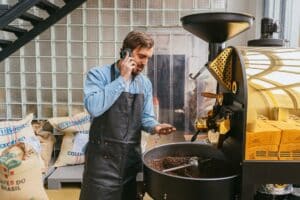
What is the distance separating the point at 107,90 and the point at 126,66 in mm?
145

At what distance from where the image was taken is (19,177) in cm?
200

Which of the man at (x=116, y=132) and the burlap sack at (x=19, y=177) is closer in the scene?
the man at (x=116, y=132)

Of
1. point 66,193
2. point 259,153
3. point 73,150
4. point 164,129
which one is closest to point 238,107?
Answer: point 259,153

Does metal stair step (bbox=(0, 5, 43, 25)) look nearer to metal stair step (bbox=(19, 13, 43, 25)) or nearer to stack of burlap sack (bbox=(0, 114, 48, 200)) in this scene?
metal stair step (bbox=(19, 13, 43, 25))

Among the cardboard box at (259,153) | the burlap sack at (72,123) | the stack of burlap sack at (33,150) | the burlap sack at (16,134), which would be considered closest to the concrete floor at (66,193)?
the stack of burlap sack at (33,150)

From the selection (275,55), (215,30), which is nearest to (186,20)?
(215,30)

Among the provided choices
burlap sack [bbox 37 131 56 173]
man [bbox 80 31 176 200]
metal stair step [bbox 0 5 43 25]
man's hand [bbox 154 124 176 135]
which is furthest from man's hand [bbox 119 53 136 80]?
burlap sack [bbox 37 131 56 173]

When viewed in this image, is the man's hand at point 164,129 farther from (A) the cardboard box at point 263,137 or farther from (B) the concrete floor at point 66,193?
(B) the concrete floor at point 66,193

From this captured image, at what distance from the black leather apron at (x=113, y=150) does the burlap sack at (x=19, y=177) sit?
0.73 metres

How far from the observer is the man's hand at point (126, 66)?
135cm

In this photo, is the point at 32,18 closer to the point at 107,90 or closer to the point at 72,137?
the point at 72,137

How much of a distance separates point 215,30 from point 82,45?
2019 millimetres

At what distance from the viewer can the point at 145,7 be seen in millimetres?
2852

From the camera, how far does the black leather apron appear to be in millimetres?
1430
